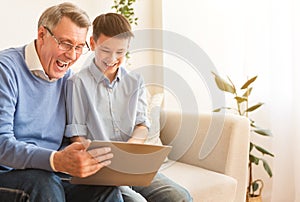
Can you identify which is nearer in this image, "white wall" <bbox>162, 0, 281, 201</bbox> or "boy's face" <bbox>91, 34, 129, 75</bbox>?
"boy's face" <bbox>91, 34, 129, 75</bbox>

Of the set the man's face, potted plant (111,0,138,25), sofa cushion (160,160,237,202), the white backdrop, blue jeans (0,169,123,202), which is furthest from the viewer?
the white backdrop

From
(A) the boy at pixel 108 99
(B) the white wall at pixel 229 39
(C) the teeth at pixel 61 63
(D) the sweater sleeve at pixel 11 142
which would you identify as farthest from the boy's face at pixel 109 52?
(B) the white wall at pixel 229 39

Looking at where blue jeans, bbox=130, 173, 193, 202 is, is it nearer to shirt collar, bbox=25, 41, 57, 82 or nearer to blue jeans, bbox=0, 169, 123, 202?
blue jeans, bbox=0, 169, 123, 202

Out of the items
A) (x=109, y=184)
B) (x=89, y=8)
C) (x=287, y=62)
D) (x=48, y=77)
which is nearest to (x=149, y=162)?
(x=109, y=184)

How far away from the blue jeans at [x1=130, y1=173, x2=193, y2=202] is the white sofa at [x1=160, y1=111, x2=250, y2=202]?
0.27 m

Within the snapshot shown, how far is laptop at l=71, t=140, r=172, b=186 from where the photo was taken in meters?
1.20

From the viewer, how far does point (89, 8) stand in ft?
8.05

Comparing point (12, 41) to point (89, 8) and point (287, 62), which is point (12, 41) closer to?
point (89, 8)

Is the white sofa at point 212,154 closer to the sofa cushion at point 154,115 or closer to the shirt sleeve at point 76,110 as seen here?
the sofa cushion at point 154,115

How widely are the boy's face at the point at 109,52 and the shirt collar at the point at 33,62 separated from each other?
0.19m

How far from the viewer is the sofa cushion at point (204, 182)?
67.5 inches

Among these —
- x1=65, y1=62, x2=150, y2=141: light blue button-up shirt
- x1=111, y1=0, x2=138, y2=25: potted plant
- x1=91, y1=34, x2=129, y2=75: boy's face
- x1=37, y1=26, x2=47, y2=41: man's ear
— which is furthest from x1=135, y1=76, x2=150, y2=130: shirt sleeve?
x1=111, y1=0, x2=138, y2=25: potted plant

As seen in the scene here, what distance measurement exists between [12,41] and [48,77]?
0.90 m

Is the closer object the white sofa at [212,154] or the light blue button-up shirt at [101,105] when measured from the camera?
the light blue button-up shirt at [101,105]
